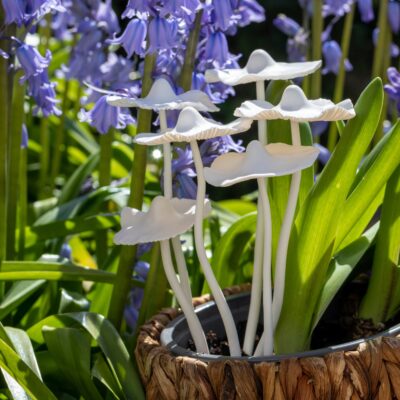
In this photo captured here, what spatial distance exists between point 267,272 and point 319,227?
148mm

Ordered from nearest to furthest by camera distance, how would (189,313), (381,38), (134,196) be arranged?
(189,313)
(134,196)
(381,38)

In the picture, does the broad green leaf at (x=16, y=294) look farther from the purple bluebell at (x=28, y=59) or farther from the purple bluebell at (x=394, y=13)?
the purple bluebell at (x=394, y=13)

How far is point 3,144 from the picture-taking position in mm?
2129

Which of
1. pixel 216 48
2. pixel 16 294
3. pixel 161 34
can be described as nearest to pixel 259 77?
pixel 161 34

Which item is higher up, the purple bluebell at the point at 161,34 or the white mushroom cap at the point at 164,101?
the purple bluebell at the point at 161,34

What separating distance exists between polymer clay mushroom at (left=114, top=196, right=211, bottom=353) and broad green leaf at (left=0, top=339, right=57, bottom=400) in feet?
0.94

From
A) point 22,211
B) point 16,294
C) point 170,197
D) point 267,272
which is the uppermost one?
point 170,197

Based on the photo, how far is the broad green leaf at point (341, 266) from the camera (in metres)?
1.79

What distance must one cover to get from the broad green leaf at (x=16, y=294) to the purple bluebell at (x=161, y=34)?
24.8 inches

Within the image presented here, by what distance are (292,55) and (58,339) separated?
1.46 meters

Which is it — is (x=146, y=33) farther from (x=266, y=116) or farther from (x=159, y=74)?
(x=266, y=116)

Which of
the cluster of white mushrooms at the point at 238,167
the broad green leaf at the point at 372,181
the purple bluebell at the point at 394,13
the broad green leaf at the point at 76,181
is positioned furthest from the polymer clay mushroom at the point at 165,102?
the purple bluebell at the point at 394,13

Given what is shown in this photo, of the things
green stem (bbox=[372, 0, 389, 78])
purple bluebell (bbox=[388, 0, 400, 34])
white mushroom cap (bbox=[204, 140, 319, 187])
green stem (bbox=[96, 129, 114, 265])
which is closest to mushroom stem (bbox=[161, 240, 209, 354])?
white mushroom cap (bbox=[204, 140, 319, 187])

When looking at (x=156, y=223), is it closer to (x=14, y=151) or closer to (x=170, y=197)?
(x=170, y=197)
